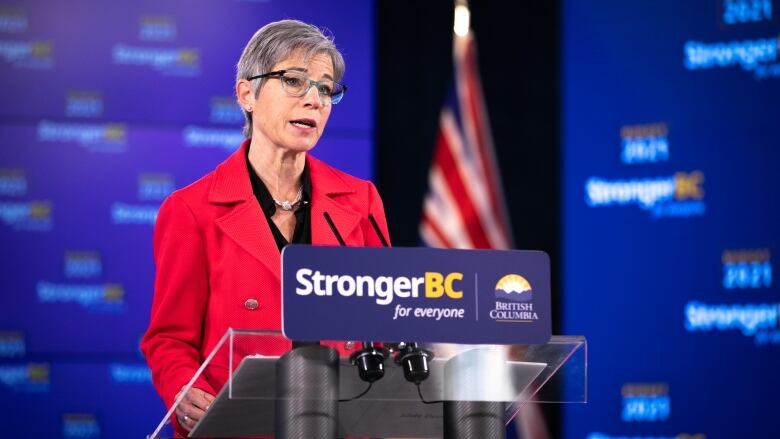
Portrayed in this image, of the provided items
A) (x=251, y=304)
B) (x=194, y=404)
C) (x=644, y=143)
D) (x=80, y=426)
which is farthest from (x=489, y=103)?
(x=194, y=404)

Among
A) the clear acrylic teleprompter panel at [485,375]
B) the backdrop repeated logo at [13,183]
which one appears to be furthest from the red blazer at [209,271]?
the backdrop repeated logo at [13,183]

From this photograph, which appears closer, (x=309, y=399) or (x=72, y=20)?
(x=309, y=399)

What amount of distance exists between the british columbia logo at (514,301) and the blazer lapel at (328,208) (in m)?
0.68

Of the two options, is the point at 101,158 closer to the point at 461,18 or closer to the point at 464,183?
the point at 464,183

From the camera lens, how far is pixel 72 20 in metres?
4.86

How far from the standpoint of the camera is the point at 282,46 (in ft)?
7.86

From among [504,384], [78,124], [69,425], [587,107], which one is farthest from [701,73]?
[504,384]

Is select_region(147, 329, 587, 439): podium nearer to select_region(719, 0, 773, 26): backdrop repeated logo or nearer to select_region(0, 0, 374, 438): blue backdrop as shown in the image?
select_region(0, 0, 374, 438): blue backdrop

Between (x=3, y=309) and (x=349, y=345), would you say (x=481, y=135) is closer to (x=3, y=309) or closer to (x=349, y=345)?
(x=3, y=309)

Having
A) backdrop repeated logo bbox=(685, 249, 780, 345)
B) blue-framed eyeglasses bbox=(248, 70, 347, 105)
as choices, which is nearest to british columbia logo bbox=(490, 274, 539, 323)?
blue-framed eyeglasses bbox=(248, 70, 347, 105)

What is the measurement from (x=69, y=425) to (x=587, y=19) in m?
2.71

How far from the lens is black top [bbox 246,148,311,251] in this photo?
94.7 inches

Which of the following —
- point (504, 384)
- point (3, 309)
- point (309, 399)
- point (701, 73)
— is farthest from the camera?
point (701, 73)

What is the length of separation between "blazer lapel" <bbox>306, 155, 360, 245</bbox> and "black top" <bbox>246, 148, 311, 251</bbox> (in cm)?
2
